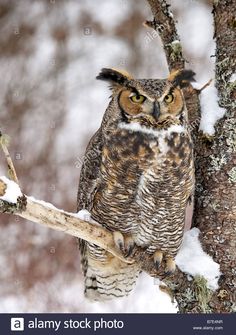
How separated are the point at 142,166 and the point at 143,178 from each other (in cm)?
4

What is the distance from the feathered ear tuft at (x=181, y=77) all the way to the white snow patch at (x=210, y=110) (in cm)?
11

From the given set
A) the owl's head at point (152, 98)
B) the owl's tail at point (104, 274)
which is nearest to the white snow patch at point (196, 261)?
the owl's tail at point (104, 274)

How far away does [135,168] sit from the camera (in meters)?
2.14

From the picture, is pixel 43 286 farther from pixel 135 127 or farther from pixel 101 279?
pixel 135 127

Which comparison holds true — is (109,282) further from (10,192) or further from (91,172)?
(10,192)

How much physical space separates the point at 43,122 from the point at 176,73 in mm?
2140

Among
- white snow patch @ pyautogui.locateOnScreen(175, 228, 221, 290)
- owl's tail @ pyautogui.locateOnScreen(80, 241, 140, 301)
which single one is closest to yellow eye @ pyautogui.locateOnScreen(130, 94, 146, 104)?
white snow patch @ pyautogui.locateOnScreen(175, 228, 221, 290)

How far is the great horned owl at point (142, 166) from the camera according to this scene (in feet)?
6.94

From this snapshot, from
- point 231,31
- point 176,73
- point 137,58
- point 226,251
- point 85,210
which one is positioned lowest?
point 226,251

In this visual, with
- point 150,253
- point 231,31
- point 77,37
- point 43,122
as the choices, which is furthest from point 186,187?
point 77,37

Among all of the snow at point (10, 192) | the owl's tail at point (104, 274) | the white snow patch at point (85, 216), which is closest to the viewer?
the snow at point (10, 192)

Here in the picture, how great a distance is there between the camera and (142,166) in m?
2.14

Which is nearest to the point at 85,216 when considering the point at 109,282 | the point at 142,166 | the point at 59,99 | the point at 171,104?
the point at 142,166

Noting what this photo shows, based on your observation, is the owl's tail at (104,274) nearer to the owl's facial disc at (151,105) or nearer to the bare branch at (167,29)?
the owl's facial disc at (151,105)
